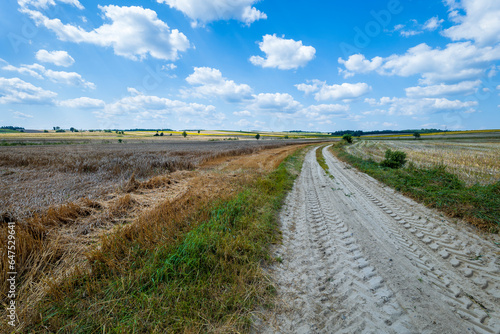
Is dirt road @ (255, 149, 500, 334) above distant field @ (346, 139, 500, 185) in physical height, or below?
below

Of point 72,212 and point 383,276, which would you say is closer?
point 383,276

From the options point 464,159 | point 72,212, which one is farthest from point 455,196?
point 464,159

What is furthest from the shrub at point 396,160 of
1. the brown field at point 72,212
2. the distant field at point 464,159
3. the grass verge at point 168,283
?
the grass verge at point 168,283

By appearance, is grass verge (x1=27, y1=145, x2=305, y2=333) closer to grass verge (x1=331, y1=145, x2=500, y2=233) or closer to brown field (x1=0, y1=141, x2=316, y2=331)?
brown field (x1=0, y1=141, x2=316, y2=331)

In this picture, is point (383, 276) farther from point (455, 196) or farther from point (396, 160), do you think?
point (396, 160)

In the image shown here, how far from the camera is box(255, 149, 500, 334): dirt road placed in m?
2.54

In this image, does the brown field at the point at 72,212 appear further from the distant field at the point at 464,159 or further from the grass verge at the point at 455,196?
the distant field at the point at 464,159

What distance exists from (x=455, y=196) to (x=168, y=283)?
395 inches

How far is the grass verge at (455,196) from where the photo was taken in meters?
5.59

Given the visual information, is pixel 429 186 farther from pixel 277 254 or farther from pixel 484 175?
pixel 277 254

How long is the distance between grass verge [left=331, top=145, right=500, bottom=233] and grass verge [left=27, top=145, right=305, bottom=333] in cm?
620

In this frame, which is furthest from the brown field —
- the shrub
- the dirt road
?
the shrub

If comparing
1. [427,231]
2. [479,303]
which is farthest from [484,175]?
[479,303]

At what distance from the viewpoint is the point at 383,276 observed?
340 cm
